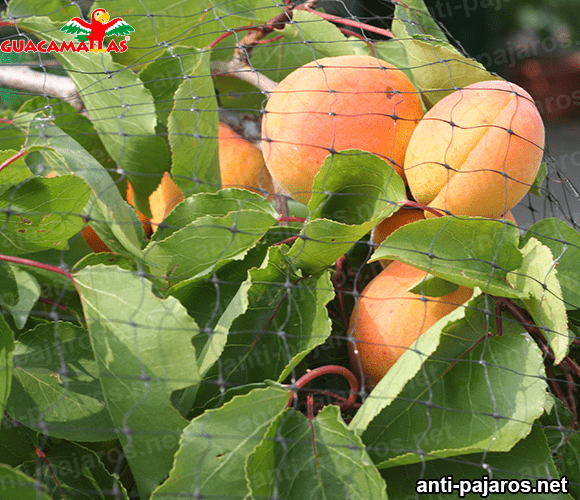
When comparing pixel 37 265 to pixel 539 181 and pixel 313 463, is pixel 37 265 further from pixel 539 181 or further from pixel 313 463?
pixel 539 181

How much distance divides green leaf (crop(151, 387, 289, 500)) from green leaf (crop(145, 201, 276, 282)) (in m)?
0.09

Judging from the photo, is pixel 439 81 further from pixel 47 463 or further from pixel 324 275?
pixel 47 463

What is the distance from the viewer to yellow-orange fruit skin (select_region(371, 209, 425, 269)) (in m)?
0.41

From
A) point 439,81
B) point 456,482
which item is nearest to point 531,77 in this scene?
point 439,81

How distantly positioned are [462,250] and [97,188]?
0.23 m

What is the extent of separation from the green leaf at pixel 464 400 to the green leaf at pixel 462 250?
0.02 meters

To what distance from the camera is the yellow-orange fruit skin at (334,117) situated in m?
0.40

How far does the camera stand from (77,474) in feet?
1.18

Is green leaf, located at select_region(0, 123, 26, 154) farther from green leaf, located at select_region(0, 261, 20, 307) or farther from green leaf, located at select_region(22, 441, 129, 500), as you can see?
green leaf, located at select_region(22, 441, 129, 500)

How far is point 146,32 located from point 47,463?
341 mm

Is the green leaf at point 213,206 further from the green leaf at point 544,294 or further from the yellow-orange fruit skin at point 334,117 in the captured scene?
the green leaf at point 544,294

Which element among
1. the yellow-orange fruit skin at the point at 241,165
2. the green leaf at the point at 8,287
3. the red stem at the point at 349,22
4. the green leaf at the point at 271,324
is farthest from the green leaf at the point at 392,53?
the green leaf at the point at 8,287

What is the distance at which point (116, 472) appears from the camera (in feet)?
1.13

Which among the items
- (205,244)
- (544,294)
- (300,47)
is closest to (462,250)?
(544,294)
